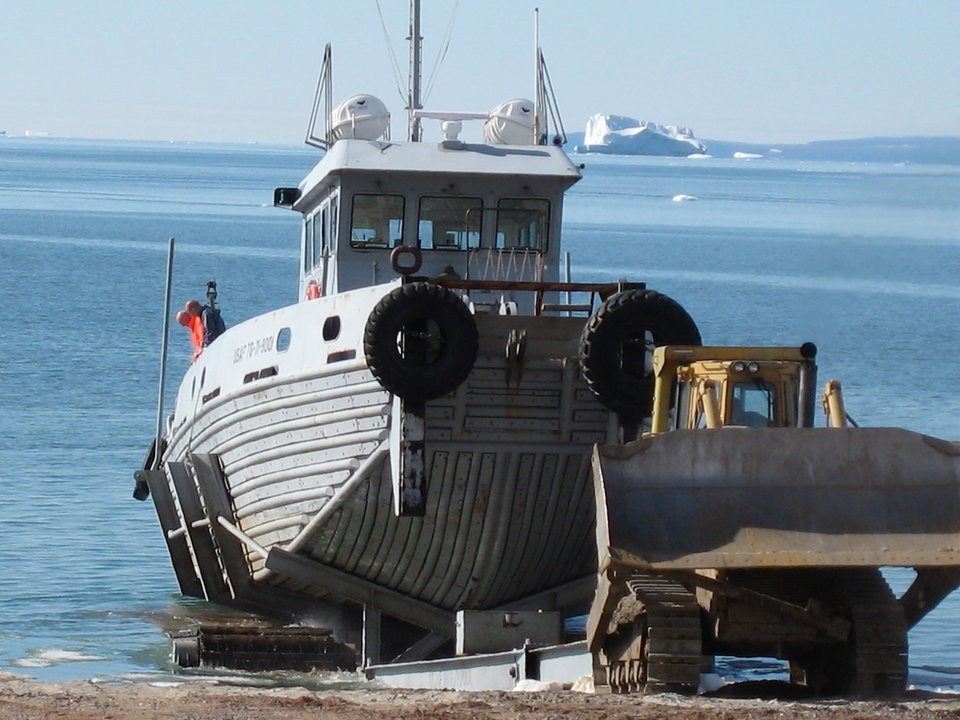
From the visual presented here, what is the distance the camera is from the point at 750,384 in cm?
1192

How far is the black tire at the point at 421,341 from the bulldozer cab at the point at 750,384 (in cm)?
211

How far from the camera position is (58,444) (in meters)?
27.5

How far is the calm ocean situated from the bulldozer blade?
196 inches

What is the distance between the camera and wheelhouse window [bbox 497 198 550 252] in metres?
16.5

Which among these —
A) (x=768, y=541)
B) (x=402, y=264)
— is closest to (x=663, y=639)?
(x=768, y=541)

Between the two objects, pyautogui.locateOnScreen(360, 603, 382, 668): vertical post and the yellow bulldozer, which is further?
pyautogui.locateOnScreen(360, 603, 382, 668): vertical post

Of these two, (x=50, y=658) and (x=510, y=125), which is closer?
(x=50, y=658)

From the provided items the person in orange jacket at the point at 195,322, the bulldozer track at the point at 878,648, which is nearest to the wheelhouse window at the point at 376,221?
the person in orange jacket at the point at 195,322

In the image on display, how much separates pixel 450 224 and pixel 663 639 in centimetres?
654

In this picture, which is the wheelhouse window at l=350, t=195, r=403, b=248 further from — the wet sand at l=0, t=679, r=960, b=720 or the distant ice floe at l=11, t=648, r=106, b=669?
the wet sand at l=0, t=679, r=960, b=720

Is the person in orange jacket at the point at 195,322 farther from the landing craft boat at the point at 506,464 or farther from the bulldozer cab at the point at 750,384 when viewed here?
the bulldozer cab at the point at 750,384

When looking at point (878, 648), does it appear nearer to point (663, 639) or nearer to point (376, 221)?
point (663, 639)

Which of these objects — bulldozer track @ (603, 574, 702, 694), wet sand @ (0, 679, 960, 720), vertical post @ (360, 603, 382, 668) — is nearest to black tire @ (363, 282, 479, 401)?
vertical post @ (360, 603, 382, 668)

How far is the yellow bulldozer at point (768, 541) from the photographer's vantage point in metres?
10.7
